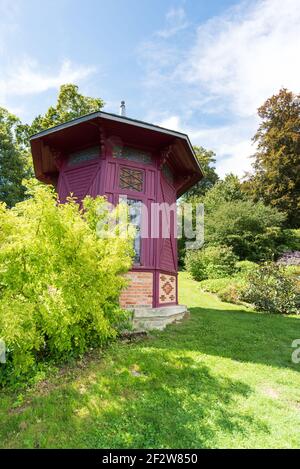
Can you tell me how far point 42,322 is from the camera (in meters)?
3.60

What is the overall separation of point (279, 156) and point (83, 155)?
1969 cm

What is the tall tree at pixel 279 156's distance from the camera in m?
21.8

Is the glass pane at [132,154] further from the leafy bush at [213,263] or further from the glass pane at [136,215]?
the leafy bush at [213,263]

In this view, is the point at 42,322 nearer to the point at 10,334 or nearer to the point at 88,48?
the point at 10,334

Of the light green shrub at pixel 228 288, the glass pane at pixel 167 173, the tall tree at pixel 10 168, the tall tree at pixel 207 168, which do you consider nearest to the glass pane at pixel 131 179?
the glass pane at pixel 167 173

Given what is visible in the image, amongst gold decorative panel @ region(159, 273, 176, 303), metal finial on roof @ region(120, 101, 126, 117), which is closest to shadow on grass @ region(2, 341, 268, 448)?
gold decorative panel @ region(159, 273, 176, 303)

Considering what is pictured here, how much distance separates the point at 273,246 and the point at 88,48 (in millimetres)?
15070

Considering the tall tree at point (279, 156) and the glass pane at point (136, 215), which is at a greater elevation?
the tall tree at point (279, 156)

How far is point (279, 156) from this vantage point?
22.3 m

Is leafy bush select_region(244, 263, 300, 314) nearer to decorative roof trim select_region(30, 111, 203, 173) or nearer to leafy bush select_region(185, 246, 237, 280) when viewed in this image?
leafy bush select_region(185, 246, 237, 280)

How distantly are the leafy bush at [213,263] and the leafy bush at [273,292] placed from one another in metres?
4.30

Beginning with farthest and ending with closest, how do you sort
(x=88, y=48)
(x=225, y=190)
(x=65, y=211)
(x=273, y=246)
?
(x=225, y=190)
(x=273, y=246)
(x=88, y=48)
(x=65, y=211)

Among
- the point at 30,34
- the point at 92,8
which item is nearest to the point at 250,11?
the point at 92,8

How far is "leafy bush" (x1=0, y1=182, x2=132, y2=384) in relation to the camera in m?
3.44
